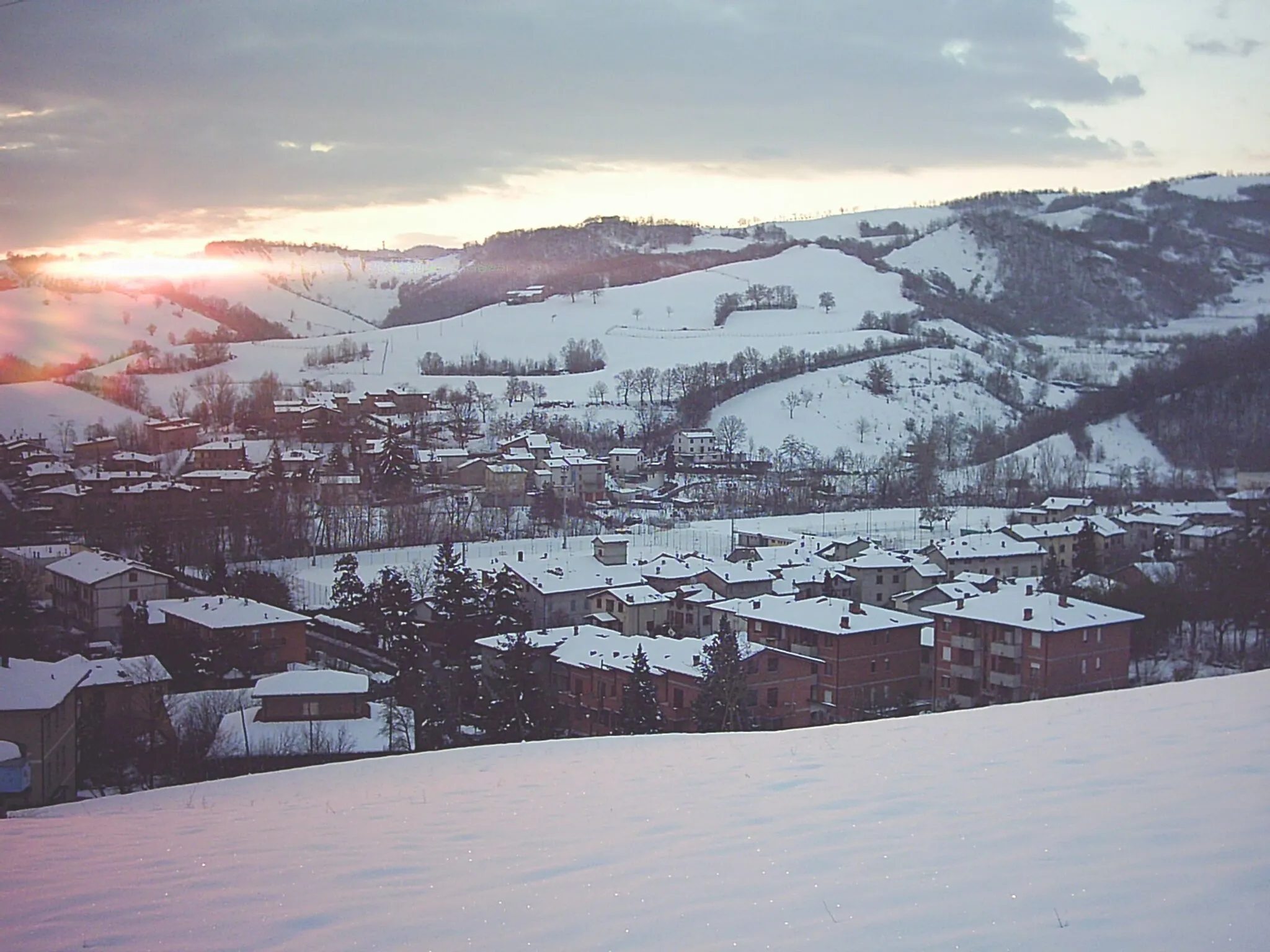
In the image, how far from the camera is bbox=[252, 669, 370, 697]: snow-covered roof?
8.93 metres

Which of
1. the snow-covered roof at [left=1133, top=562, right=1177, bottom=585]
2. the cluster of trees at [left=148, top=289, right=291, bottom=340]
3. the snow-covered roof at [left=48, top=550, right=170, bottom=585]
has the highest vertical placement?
the cluster of trees at [left=148, top=289, right=291, bottom=340]

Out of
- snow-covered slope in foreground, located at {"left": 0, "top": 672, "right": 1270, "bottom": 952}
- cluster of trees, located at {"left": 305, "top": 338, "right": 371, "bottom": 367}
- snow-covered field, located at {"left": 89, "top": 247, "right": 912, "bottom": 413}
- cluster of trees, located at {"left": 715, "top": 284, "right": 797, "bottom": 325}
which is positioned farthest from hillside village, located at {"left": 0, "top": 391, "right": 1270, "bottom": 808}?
cluster of trees, located at {"left": 715, "top": 284, "right": 797, "bottom": 325}

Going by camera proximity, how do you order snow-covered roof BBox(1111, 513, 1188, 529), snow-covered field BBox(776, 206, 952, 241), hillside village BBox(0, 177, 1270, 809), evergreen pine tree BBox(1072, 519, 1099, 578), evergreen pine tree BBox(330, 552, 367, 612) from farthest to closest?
snow-covered field BBox(776, 206, 952, 241)
snow-covered roof BBox(1111, 513, 1188, 529)
evergreen pine tree BBox(1072, 519, 1099, 578)
evergreen pine tree BBox(330, 552, 367, 612)
hillside village BBox(0, 177, 1270, 809)

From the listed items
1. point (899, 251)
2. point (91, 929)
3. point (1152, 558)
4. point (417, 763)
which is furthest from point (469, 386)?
point (899, 251)

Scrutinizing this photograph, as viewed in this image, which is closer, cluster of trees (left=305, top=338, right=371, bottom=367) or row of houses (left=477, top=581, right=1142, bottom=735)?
row of houses (left=477, top=581, right=1142, bottom=735)

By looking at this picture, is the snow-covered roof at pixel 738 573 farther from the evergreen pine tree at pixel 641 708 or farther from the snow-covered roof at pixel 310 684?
the snow-covered roof at pixel 310 684

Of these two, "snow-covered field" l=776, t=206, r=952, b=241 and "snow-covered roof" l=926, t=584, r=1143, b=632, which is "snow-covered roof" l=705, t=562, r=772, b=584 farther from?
"snow-covered field" l=776, t=206, r=952, b=241

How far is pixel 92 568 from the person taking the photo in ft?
39.3

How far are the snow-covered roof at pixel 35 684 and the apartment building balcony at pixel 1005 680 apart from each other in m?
8.02

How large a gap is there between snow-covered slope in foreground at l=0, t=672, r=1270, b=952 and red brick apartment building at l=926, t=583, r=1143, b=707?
7088mm

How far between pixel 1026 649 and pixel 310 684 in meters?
6.68

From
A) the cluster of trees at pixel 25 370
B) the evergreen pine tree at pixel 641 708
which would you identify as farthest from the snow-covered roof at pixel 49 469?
the evergreen pine tree at pixel 641 708

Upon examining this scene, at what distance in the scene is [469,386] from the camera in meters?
34.1

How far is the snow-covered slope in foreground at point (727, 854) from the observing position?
1984mm
